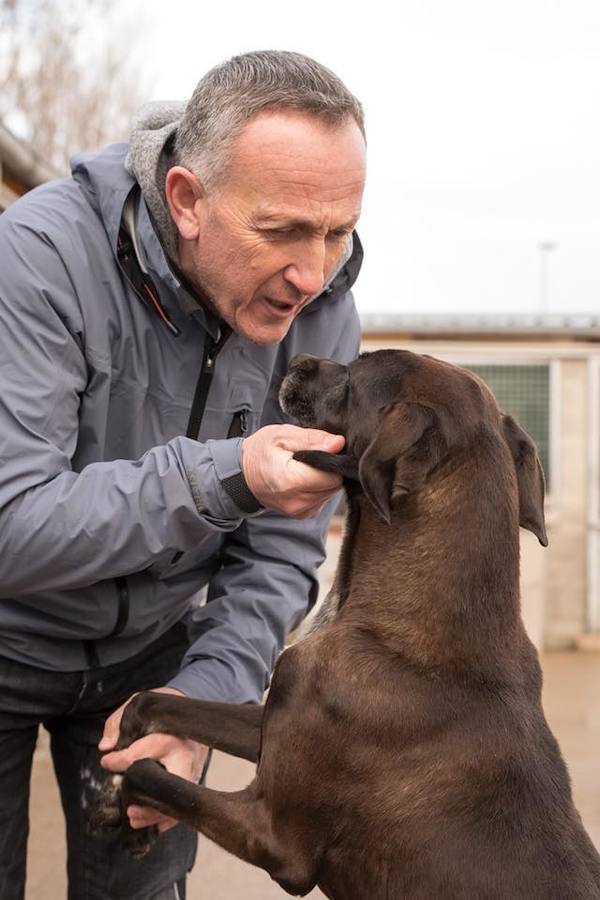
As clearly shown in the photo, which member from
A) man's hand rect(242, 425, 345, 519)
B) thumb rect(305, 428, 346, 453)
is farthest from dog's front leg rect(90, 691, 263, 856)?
thumb rect(305, 428, 346, 453)

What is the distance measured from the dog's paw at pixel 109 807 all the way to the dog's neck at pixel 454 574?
706 mm

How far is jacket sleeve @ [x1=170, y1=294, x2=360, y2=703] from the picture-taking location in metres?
3.22

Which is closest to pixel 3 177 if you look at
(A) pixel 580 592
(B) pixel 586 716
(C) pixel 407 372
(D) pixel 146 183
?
(D) pixel 146 183

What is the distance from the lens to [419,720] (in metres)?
2.69

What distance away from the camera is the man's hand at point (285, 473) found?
2.64m

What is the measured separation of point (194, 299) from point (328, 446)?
1.65ft

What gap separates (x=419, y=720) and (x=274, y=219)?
1.08 metres

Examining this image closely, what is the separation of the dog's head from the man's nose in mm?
218

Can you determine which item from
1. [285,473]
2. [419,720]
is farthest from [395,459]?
[419,720]

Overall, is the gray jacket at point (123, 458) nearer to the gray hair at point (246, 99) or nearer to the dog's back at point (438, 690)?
the gray hair at point (246, 99)

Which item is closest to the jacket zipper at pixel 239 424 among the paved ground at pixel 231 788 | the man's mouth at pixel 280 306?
the man's mouth at pixel 280 306

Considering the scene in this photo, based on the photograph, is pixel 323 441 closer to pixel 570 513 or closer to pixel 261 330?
pixel 261 330

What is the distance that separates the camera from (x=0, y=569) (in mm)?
2688

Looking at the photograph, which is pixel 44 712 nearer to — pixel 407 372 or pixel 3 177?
pixel 407 372
